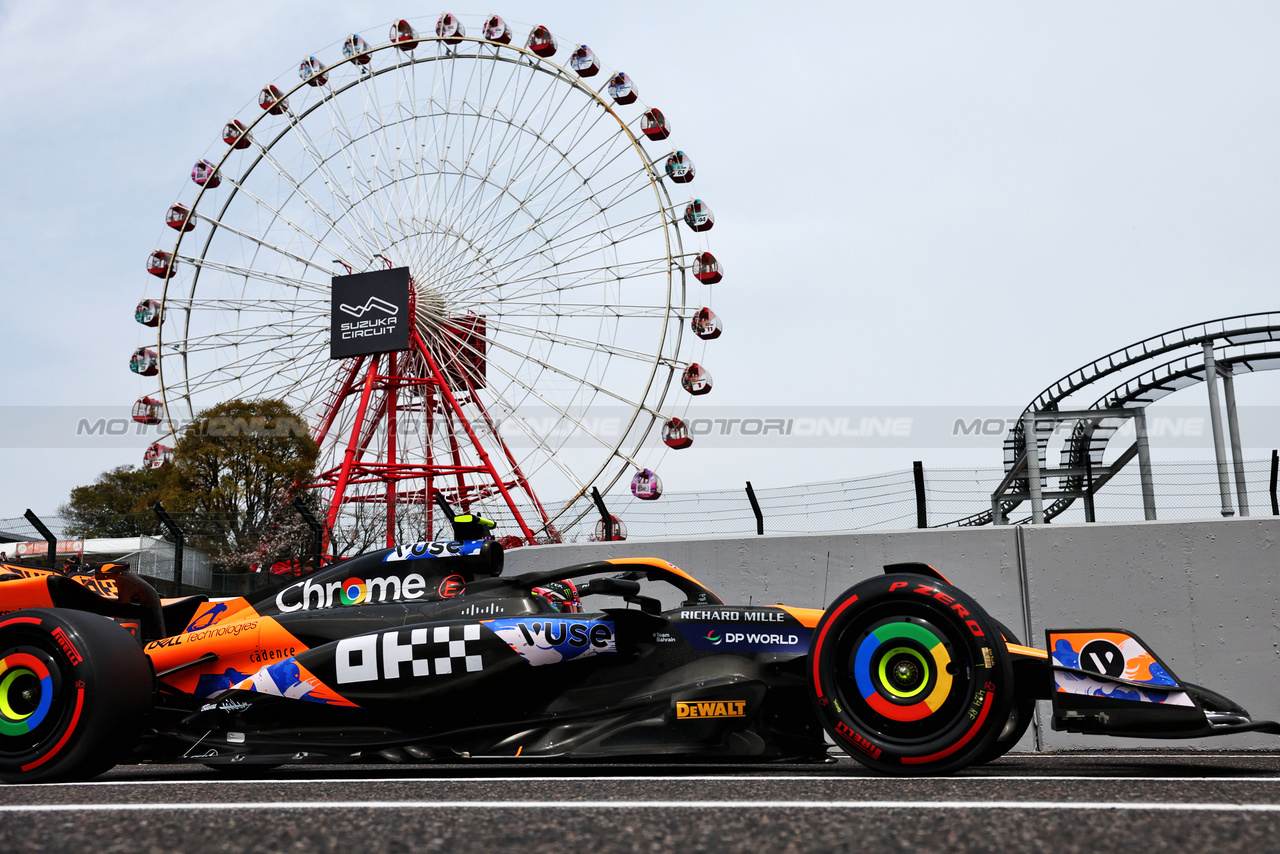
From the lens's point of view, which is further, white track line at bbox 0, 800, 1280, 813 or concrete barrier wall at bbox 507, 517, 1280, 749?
concrete barrier wall at bbox 507, 517, 1280, 749

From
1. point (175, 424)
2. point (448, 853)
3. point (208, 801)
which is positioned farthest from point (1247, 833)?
point (175, 424)

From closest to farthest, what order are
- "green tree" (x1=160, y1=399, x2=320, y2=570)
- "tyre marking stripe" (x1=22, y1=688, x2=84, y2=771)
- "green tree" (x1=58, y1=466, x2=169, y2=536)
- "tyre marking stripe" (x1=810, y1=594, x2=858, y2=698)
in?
"tyre marking stripe" (x1=810, y1=594, x2=858, y2=698)
"tyre marking stripe" (x1=22, y1=688, x2=84, y2=771)
"green tree" (x1=160, y1=399, x2=320, y2=570)
"green tree" (x1=58, y1=466, x2=169, y2=536)

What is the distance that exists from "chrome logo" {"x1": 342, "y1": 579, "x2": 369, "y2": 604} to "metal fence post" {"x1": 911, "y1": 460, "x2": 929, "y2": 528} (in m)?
4.74

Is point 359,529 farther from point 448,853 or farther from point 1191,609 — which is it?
point 448,853

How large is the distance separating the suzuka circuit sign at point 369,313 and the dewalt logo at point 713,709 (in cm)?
1872

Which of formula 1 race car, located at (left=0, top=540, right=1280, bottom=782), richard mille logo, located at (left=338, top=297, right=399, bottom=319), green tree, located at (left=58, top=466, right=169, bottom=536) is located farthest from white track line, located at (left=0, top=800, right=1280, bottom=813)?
green tree, located at (left=58, top=466, right=169, bottom=536)

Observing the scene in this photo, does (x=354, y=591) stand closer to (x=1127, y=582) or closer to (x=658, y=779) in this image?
(x=658, y=779)

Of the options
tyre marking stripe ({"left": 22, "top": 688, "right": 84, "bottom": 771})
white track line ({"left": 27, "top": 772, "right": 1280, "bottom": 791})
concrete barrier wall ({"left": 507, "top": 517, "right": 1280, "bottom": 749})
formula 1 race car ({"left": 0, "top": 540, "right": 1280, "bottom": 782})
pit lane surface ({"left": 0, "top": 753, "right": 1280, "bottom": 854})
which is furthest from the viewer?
concrete barrier wall ({"left": 507, "top": 517, "right": 1280, "bottom": 749})

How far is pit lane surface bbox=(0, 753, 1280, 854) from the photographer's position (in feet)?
7.56

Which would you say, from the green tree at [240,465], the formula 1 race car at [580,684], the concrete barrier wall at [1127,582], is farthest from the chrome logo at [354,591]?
the green tree at [240,465]

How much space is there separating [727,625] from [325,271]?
20.1 metres

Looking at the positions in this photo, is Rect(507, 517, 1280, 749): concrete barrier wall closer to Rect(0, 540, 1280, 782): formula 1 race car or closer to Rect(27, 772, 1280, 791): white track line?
Rect(0, 540, 1280, 782): formula 1 race car

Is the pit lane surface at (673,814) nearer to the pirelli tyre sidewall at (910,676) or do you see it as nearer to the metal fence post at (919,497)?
the pirelli tyre sidewall at (910,676)

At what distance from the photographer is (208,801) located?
3.28 metres
